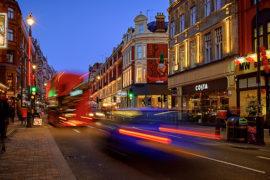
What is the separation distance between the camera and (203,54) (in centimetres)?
4575

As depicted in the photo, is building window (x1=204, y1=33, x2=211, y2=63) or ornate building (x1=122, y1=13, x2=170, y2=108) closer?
building window (x1=204, y1=33, x2=211, y2=63)

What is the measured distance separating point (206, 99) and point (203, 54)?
4401 mm

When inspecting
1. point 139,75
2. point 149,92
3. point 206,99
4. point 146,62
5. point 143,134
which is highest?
point 146,62

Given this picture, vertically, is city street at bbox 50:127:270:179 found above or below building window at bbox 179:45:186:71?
below

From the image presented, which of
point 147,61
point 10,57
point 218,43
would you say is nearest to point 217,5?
point 218,43

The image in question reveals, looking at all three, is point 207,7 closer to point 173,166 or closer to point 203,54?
point 203,54

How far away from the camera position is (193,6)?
1932 inches

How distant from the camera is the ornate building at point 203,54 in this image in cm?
3947

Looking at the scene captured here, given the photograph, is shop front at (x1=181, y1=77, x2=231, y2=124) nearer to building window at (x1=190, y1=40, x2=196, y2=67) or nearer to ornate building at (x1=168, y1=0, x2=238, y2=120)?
ornate building at (x1=168, y1=0, x2=238, y2=120)

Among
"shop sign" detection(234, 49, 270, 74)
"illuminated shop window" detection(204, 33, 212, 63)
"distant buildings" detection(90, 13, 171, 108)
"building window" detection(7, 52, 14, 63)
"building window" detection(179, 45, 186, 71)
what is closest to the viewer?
"shop sign" detection(234, 49, 270, 74)

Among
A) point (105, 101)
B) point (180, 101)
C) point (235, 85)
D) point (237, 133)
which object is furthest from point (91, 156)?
point (105, 101)

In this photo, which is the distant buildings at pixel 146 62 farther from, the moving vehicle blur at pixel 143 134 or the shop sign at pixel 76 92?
the moving vehicle blur at pixel 143 134

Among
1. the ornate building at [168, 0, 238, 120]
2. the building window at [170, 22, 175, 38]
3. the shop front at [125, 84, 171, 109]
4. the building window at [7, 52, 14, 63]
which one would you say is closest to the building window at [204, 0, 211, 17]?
the ornate building at [168, 0, 238, 120]

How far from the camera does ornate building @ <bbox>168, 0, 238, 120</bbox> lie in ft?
129
